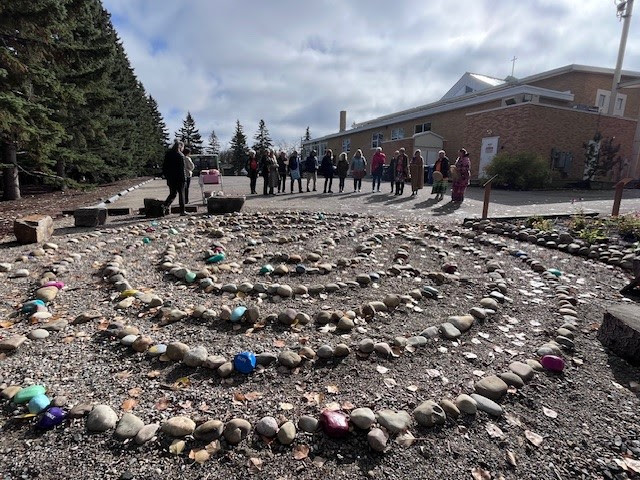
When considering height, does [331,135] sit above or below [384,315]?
above

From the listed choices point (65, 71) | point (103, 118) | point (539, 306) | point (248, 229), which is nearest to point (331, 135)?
point (103, 118)

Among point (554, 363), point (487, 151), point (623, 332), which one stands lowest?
point (554, 363)

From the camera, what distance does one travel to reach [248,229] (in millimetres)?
7121

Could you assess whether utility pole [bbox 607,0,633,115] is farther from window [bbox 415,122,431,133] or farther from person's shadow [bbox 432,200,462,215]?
person's shadow [bbox 432,200,462,215]

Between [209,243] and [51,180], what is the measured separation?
10.4m

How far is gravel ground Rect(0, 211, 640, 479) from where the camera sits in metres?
1.70

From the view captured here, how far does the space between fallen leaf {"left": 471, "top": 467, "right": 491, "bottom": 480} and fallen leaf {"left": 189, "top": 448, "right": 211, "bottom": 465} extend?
4.06 feet

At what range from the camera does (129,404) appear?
2.05 metres

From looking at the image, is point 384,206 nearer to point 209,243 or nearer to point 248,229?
point 248,229

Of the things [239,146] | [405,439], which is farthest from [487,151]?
[239,146]

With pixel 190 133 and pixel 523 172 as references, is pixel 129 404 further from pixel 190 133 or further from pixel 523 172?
pixel 190 133

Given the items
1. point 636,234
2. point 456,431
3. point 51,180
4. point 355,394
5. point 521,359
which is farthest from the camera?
point 51,180

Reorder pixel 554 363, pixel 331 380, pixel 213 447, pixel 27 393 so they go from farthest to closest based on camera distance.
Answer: pixel 554 363 < pixel 331 380 < pixel 27 393 < pixel 213 447

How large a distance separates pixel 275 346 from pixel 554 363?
196cm
